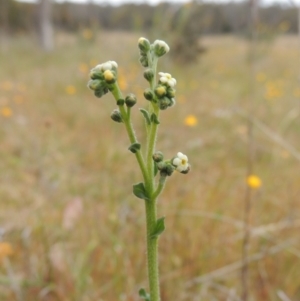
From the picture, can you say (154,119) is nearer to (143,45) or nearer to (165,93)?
(165,93)

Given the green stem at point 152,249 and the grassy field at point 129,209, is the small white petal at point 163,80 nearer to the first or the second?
the green stem at point 152,249

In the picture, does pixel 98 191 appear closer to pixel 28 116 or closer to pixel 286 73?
pixel 28 116

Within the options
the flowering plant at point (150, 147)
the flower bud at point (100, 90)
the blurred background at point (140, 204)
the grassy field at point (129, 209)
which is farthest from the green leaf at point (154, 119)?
the blurred background at point (140, 204)

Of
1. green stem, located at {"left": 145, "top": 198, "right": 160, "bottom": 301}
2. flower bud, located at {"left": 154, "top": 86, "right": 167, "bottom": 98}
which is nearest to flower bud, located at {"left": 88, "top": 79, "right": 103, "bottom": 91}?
flower bud, located at {"left": 154, "top": 86, "right": 167, "bottom": 98}

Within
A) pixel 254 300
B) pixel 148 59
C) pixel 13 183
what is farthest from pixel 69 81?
pixel 148 59

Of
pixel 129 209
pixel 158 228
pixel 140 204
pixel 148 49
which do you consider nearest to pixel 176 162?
pixel 158 228
